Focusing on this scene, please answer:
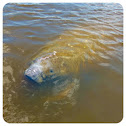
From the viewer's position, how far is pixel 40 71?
3537 mm

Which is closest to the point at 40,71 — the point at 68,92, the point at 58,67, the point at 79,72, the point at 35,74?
the point at 35,74

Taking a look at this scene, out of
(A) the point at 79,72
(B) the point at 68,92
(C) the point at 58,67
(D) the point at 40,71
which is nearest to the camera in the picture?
(B) the point at 68,92

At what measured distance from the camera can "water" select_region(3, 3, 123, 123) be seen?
292cm

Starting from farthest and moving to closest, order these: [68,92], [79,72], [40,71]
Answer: [79,72], [40,71], [68,92]

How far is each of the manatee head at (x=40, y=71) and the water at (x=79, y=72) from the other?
0.29 meters

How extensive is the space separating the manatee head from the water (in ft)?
0.94

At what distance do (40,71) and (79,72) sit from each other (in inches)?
48.9

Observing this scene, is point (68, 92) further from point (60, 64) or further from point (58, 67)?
point (60, 64)

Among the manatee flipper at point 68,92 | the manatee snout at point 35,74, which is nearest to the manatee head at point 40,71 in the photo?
the manatee snout at point 35,74

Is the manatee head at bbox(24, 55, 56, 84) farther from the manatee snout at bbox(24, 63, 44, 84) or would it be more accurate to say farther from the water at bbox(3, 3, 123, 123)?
the water at bbox(3, 3, 123, 123)

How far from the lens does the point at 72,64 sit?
4.16 m

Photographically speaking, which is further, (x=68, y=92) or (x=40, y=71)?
(x=40, y=71)

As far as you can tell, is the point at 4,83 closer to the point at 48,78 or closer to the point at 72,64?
the point at 48,78

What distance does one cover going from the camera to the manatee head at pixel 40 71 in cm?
337
